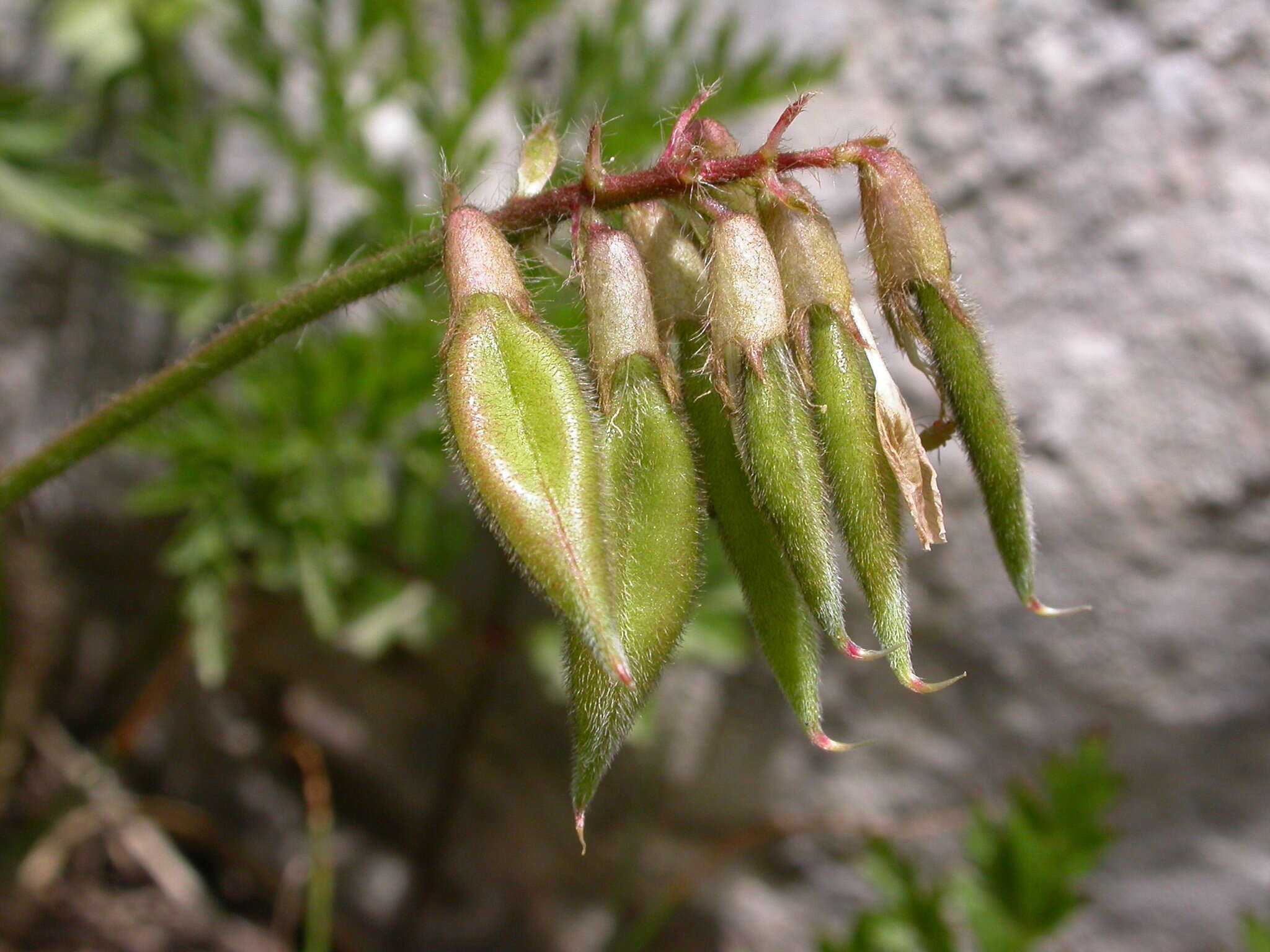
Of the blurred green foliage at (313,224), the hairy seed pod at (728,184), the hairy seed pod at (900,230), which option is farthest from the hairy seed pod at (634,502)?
the blurred green foliage at (313,224)

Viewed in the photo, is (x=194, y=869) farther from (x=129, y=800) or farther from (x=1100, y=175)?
(x=1100, y=175)

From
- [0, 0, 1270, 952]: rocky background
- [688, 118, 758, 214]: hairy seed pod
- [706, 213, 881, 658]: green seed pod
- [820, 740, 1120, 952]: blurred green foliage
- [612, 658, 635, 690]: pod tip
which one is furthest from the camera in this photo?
[0, 0, 1270, 952]: rocky background

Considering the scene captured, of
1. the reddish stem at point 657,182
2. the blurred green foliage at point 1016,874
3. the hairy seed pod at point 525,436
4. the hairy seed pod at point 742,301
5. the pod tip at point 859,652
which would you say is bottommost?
the blurred green foliage at point 1016,874

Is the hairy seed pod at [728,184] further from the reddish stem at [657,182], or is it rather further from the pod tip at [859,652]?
the pod tip at [859,652]

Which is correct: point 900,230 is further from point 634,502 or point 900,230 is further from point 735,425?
point 634,502

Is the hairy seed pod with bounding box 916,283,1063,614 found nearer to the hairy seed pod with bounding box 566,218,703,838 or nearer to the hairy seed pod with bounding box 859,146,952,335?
the hairy seed pod with bounding box 859,146,952,335

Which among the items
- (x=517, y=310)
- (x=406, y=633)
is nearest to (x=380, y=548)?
(x=406, y=633)

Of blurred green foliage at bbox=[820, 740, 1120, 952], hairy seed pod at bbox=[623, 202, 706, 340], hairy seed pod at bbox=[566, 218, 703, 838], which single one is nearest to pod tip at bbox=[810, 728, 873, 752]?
hairy seed pod at bbox=[566, 218, 703, 838]
